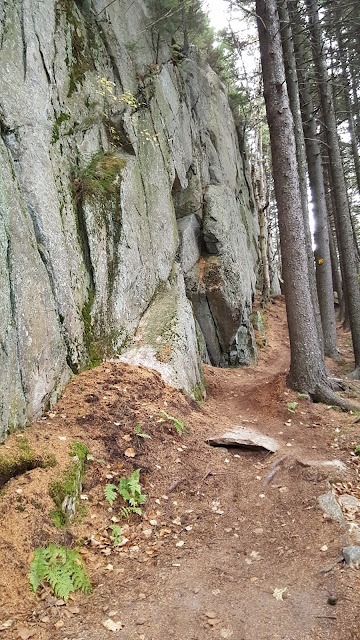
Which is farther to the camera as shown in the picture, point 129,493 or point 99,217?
point 99,217

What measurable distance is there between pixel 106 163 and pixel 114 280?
2549 millimetres

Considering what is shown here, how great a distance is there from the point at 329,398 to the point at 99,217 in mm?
5818

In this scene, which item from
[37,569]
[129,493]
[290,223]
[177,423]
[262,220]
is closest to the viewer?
[37,569]

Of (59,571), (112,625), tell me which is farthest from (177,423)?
(112,625)

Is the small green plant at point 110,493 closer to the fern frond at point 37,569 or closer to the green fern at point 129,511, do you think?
the green fern at point 129,511

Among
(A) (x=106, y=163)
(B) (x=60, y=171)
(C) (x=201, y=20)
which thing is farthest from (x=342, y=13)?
(B) (x=60, y=171)

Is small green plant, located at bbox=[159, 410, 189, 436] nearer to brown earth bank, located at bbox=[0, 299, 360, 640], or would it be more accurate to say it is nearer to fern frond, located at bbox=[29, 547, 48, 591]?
brown earth bank, located at bbox=[0, 299, 360, 640]

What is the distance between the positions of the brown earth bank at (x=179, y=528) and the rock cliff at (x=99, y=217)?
0.81 m

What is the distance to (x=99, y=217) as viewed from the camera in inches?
304

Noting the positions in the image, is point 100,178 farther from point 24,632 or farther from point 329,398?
point 24,632

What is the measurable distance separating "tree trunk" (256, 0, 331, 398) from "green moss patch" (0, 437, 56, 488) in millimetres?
5658

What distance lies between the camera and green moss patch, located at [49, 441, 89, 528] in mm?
3881

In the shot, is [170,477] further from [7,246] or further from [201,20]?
[201,20]

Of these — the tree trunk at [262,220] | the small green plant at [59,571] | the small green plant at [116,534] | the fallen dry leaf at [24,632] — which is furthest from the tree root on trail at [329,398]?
the tree trunk at [262,220]
